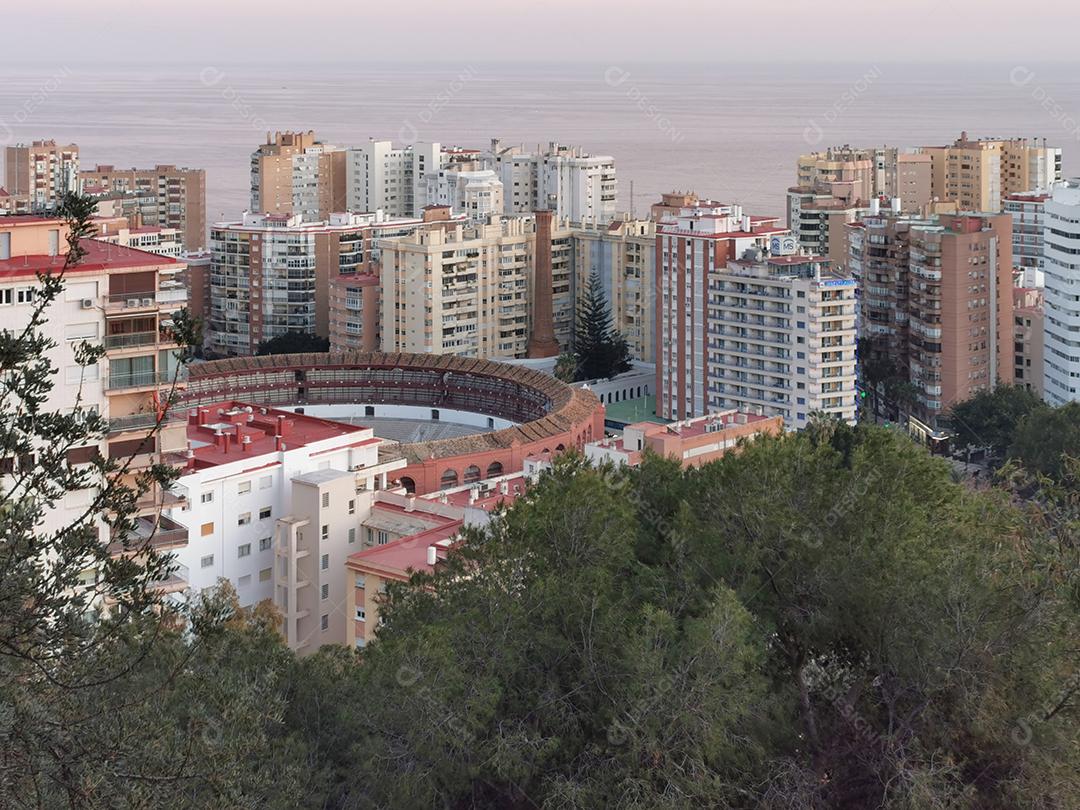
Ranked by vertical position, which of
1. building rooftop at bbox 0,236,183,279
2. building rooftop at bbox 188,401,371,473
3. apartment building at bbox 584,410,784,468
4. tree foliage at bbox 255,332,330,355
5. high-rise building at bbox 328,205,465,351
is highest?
building rooftop at bbox 0,236,183,279

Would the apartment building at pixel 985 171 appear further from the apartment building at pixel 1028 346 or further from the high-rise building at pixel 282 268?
the high-rise building at pixel 282 268

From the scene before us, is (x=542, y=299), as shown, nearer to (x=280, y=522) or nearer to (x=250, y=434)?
(x=250, y=434)

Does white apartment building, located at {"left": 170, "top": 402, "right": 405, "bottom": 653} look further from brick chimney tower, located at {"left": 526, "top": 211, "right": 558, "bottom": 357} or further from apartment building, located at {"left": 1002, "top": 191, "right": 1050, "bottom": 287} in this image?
apartment building, located at {"left": 1002, "top": 191, "right": 1050, "bottom": 287}

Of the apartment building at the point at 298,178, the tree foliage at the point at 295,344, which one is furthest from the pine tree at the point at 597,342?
A: the apartment building at the point at 298,178

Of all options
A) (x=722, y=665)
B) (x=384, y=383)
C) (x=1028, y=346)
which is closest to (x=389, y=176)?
(x=384, y=383)

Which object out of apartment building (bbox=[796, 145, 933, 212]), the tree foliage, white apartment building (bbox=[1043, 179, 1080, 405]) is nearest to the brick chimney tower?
the tree foliage

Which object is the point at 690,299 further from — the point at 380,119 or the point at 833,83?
the point at 833,83

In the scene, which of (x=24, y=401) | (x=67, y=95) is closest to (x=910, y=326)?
(x=24, y=401)
